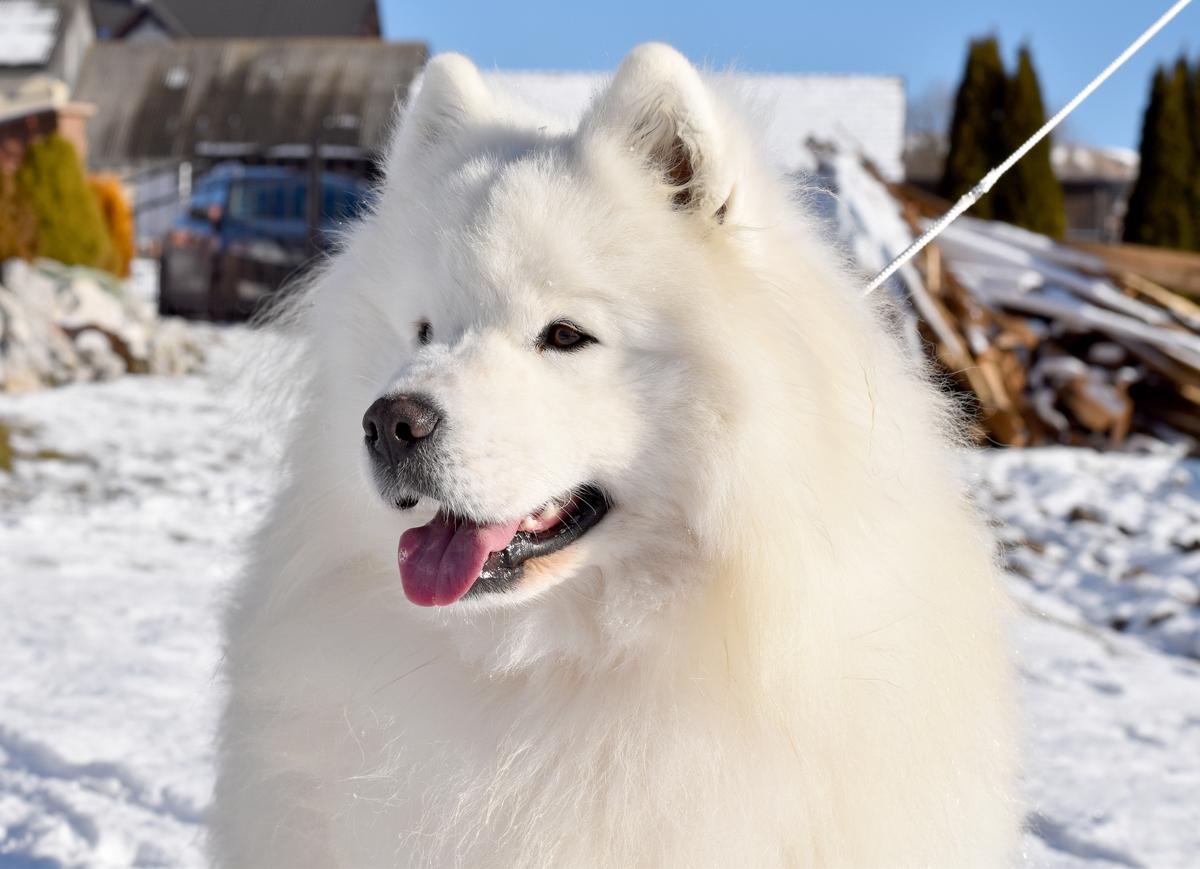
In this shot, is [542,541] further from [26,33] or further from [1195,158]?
[26,33]

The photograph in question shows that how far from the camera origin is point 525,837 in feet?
6.50

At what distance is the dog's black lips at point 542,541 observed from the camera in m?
2.01

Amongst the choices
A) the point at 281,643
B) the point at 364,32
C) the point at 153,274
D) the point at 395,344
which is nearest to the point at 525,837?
the point at 281,643

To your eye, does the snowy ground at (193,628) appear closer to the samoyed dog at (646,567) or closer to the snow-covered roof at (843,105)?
the samoyed dog at (646,567)

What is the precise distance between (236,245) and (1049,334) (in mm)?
10980

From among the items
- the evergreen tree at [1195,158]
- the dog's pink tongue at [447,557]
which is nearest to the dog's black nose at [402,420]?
the dog's pink tongue at [447,557]

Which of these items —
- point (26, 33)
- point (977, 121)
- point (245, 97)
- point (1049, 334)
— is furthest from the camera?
point (26, 33)

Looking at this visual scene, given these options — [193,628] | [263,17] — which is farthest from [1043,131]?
[263,17]

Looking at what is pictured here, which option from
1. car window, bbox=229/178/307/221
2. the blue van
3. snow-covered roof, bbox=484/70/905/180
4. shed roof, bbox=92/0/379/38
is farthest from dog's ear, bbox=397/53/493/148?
shed roof, bbox=92/0/379/38

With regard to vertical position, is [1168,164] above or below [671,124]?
below

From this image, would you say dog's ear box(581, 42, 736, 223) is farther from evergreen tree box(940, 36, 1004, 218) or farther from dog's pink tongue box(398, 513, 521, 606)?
evergreen tree box(940, 36, 1004, 218)

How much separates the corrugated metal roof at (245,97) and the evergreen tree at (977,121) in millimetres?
14951

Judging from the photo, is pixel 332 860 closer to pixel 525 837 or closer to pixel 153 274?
pixel 525 837

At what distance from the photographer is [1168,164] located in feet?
66.6
